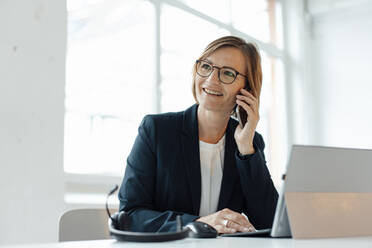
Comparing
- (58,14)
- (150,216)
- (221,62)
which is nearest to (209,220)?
(150,216)

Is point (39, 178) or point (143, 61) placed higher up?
point (143, 61)

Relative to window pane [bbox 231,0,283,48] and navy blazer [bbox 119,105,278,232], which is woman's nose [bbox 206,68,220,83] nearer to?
navy blazer [bbox 119,105,278,232]

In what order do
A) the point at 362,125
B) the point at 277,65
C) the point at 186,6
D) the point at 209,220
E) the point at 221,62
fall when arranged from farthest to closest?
1. the point at 277,65
2. the point at 362,125
3. the point at 186,6
4. the point at 221,62
5. the point at 209,220

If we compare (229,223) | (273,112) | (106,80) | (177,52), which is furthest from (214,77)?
(273,112)

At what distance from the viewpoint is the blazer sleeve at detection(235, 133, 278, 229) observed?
1714mm

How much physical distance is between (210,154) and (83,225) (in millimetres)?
552

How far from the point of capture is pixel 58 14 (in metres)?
2.86

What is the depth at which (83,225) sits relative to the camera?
1662mm

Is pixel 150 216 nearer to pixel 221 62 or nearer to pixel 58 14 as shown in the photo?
pixel 221 62

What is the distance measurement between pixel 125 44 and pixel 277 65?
94.1 inches

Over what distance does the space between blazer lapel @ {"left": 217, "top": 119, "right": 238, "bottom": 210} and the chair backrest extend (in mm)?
428

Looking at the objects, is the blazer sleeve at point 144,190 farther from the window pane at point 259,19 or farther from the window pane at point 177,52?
the window pane at point 259,19

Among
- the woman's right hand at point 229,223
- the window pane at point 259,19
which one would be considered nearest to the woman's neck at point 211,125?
the woman's right hand at point 229,223

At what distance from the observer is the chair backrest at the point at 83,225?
161 centimetres
